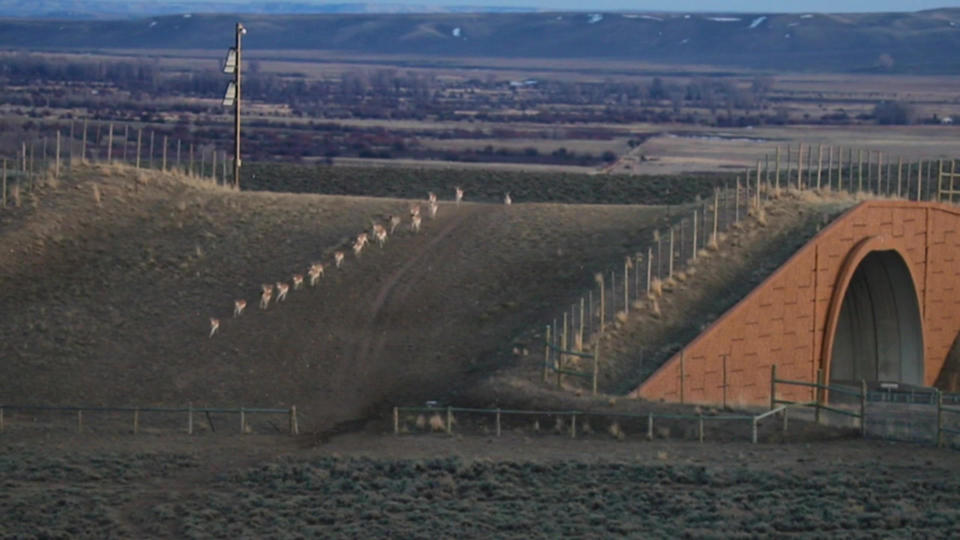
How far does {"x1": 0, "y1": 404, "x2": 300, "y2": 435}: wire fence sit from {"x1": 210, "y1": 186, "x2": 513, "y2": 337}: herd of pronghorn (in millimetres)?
3446

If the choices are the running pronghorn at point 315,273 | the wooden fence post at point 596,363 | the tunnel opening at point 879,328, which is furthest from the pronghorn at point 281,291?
the tunnel opening at point 879,328

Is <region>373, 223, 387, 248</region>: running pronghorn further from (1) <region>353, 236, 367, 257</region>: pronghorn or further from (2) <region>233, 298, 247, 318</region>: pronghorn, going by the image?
(2) <region>233, 298, 247, 318</region>: pronghorn

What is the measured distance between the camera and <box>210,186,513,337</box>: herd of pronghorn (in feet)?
104

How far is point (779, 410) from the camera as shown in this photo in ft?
87.5

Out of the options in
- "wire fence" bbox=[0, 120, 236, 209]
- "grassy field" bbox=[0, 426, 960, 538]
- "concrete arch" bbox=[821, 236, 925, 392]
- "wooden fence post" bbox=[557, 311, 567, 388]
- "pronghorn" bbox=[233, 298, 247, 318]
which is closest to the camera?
"grassy field" bbox=[0, 426, 960, 538]

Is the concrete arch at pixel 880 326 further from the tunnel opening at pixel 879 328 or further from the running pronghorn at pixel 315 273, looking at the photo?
the running pronghorn at pixel 315 273

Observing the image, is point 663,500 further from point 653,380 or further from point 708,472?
point 653,380

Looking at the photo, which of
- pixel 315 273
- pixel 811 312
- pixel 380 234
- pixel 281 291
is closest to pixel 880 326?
pixel 811 312

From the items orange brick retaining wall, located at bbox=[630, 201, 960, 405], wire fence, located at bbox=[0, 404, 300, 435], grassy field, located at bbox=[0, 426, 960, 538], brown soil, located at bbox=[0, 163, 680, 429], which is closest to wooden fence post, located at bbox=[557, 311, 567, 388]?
brown soil, located at bbox=[0, 163, 680, 429]

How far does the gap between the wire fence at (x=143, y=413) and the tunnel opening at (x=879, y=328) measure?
42.8 ft

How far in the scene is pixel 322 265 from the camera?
33.6m

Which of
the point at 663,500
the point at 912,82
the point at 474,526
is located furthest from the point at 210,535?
the point at 912,82

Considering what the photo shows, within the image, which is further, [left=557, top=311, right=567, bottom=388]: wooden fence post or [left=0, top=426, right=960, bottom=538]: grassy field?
[left=557, top=311, right=567, bottom=388]: wooden fence post

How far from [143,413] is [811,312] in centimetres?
1145
